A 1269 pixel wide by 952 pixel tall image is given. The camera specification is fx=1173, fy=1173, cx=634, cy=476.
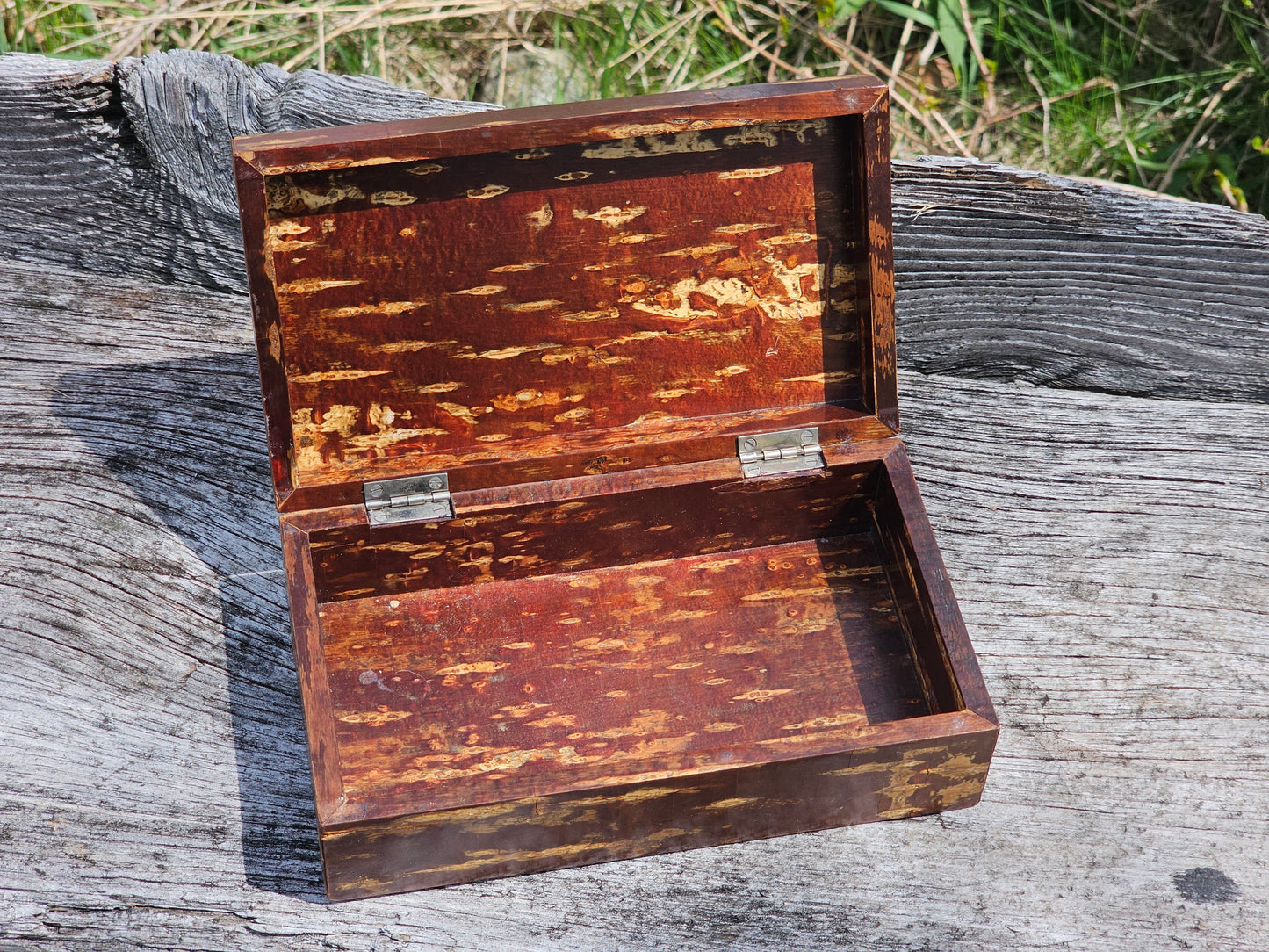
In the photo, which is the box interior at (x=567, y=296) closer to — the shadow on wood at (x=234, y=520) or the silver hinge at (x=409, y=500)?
the silver hinge at (x=409, y=500)

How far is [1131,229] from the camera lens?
2.20 m

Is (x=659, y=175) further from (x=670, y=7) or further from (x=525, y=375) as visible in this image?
(x=670, y=7)

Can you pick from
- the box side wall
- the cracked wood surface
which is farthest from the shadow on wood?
the box side wall

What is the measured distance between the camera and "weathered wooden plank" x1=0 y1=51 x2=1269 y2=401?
2.19 m

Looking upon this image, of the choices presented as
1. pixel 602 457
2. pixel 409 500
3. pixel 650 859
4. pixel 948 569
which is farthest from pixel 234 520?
pixel 948 569

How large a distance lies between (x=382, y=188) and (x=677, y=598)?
80cm

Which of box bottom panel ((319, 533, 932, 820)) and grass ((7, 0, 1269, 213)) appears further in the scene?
grass ((7, 0, 1269, 213))

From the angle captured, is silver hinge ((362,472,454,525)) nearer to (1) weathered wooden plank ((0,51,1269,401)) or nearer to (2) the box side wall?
(2) the box side wall

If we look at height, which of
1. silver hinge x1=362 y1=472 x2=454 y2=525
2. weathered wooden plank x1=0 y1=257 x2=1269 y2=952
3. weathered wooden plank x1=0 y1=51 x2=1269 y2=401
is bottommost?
weathered wooden plank x1=0 y1=257 x2=1269 y2=952

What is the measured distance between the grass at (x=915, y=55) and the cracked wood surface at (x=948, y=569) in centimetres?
99

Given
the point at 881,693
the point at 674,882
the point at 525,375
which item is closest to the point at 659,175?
the point at 525,375

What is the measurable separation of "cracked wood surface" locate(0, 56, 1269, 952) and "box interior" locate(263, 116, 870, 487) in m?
0.39

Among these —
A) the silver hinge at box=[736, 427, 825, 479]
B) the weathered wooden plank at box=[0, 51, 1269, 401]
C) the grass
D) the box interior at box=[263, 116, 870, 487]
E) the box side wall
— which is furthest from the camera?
the grass

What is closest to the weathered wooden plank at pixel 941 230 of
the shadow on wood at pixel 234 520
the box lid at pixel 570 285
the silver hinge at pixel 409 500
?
the shadow on wood at pixel 234 520
